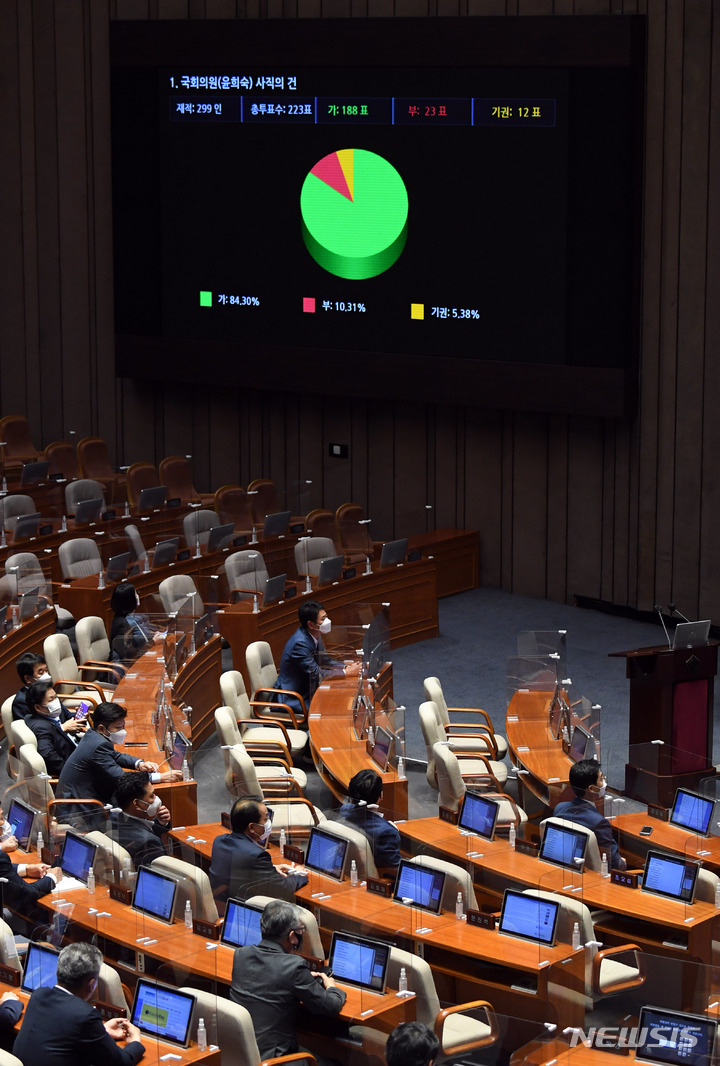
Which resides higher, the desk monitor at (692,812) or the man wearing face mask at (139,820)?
the man wearing face mask at (139,820)

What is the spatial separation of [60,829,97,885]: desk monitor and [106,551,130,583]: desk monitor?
4.76 meters

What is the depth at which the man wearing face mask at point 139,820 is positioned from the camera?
698cm

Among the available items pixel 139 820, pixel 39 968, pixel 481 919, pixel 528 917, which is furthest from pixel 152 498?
pixel 39 968

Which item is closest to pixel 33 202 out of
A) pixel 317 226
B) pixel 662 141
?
pixel 317 226

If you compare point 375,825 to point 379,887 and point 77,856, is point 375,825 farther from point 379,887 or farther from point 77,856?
point 77,856

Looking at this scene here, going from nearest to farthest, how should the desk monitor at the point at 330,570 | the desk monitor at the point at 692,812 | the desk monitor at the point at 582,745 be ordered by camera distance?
1. the desk monitor at the point at 692,812
2. the desk monitor at the point at 582,745
3. the desk monitor at the point at 330,570

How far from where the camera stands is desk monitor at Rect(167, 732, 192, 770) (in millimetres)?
8414

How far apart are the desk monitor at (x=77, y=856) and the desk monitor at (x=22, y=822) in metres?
0.34

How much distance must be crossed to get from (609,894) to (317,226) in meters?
8.88

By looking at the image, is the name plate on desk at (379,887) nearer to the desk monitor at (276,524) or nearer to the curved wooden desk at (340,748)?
the curved wooden desk at (340,748)

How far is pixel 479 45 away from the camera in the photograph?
13.4 metres

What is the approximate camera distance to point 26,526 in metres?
12.6

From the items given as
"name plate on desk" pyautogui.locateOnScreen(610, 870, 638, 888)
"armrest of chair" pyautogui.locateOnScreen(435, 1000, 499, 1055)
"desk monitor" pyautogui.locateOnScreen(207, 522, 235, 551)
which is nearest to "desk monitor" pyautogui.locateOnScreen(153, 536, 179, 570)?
"desk monitor" pyautogui.locateOnScreen(207, 522, 235, 551)

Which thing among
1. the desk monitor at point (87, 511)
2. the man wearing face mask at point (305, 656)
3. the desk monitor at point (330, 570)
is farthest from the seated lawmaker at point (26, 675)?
the desk monitor at point (87, 511)
